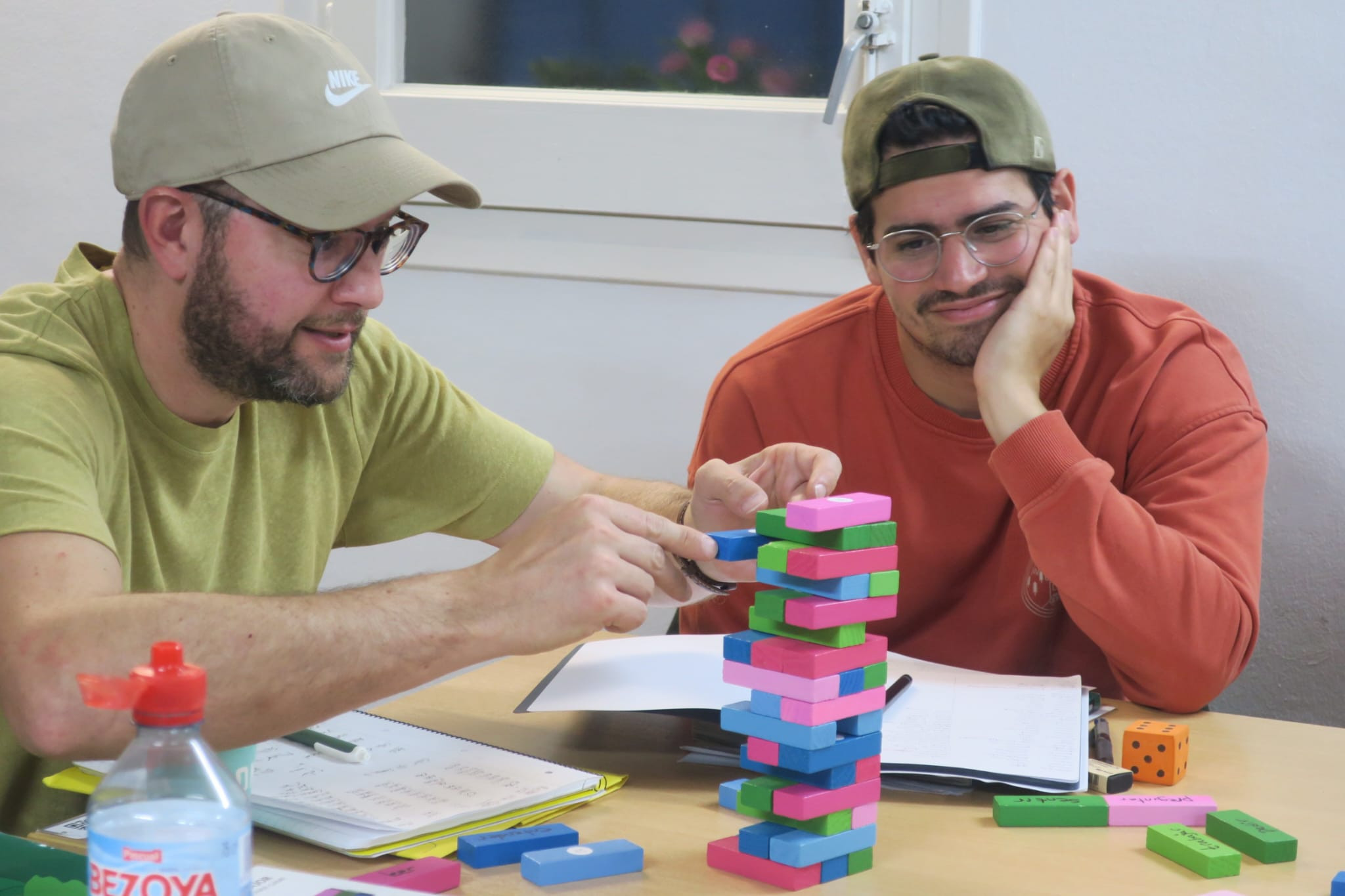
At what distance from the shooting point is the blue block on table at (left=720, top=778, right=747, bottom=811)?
3.82 feet

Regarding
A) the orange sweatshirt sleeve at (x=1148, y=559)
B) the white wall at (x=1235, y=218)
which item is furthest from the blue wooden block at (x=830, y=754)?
the white wall at (x=1235, y=218)

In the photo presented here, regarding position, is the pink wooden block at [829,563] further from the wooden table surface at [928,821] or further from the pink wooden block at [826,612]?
the wooden table surface at [928,821]

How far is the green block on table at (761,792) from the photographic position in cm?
106

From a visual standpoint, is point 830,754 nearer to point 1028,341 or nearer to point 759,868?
point 759,868

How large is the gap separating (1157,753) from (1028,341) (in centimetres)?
64

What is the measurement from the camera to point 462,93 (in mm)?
2514

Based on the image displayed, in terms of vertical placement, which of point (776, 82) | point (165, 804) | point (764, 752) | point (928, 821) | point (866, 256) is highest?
point (776, 82)

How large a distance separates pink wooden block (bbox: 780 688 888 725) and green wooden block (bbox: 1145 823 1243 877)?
0.90ft

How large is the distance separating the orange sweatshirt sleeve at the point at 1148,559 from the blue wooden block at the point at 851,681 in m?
0.58

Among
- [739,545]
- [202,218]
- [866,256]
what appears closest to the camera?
[739,545]

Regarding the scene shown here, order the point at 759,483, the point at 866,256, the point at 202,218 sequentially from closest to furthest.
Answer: the point at 202,218 → the point at 759,483 → the point at 866,256

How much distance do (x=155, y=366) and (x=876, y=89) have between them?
3.26 ft

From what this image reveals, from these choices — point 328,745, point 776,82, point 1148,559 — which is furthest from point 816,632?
point 776,82

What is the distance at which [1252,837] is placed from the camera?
1.08m
